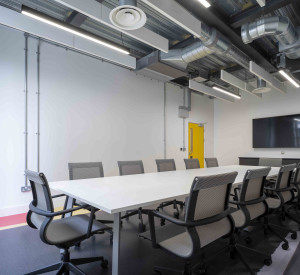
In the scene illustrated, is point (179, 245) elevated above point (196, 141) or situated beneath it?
situated beneath

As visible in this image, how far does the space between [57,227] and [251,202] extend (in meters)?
1.81

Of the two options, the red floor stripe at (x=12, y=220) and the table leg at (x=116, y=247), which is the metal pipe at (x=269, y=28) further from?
the red floor stripe at (x=12, y=220)

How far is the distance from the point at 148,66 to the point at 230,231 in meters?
3.81

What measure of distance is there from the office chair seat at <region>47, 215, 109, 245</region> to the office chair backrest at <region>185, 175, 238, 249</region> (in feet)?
2.69

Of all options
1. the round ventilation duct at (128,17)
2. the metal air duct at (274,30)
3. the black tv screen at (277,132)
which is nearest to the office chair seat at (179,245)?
the round ventilation duct at (128,17)

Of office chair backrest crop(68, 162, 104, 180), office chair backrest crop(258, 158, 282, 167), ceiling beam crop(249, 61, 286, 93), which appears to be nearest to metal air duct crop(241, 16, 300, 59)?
ceiling beam crop(249, 61, 286, 93)

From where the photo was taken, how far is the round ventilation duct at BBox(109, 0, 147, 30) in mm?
1995

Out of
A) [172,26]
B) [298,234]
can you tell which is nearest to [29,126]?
[172,26]

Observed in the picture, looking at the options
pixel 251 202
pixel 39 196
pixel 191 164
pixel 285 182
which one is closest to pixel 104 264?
pixel 39 196

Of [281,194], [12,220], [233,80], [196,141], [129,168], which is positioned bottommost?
[12,220]

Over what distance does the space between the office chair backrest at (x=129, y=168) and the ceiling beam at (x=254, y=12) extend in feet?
9.54

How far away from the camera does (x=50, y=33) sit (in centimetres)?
326

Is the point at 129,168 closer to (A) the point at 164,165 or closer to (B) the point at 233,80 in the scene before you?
(A) the point at 164,165

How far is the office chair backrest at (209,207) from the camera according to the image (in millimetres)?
1332
